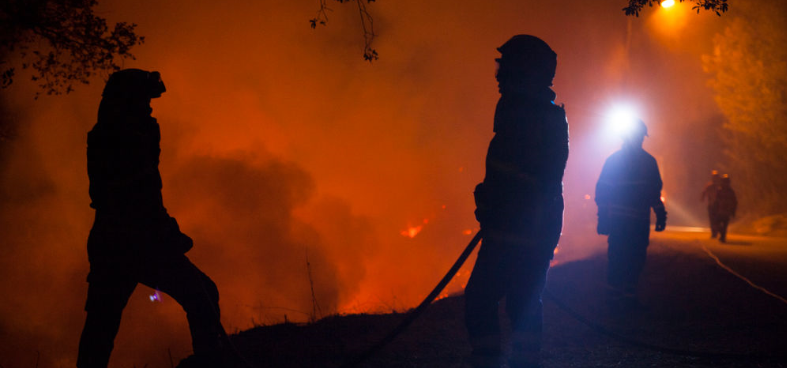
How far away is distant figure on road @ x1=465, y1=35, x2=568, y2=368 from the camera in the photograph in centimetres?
313

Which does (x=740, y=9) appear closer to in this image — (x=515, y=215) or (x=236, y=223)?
(x=515, y=215)

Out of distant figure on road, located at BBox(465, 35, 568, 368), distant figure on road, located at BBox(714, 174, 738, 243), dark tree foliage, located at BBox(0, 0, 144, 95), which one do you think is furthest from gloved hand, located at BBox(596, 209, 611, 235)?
distant figure on road, located at BBox(714, 174, 738, 243)

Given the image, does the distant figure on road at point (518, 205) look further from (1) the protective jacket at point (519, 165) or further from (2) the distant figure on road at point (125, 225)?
(2) the distant figure on road at point (125, 225)

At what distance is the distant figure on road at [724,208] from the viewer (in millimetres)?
14945

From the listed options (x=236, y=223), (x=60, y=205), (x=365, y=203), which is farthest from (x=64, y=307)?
(x=365, y=203)

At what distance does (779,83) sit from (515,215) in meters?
25.4

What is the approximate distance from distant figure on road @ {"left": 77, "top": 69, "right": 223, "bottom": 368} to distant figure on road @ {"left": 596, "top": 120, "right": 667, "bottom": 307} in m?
5.49

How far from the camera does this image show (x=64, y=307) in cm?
4234

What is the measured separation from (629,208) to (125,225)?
19.6ft

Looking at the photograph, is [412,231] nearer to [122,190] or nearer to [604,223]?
[604,223]

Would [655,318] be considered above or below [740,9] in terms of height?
below

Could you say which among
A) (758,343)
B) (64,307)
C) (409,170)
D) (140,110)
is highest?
(409,170)

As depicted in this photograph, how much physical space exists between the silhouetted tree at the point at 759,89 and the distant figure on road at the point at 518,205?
82.1ft

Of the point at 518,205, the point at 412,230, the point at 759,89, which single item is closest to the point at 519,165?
the point at 518,205
